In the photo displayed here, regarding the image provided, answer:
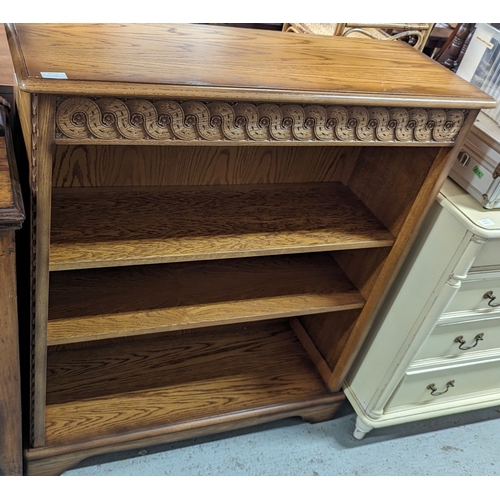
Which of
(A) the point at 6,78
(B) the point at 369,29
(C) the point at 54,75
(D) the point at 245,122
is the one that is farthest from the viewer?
(B) the point at 369,29

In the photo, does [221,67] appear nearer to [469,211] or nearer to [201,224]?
[201,224]

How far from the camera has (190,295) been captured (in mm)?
1252

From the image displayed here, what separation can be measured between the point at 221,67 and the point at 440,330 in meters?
0.89

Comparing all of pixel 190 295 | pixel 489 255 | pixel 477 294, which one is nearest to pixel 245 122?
pixel 190 295

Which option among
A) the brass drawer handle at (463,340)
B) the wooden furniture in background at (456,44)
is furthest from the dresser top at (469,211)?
the wooden furniture in background at (456,44)

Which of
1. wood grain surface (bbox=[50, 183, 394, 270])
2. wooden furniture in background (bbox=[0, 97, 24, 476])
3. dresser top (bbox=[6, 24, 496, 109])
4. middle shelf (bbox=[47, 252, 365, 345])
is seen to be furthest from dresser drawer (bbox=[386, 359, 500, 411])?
wooden furniture in background (bbox=[0, 97, 24, 476])

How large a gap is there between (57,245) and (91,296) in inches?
10.0

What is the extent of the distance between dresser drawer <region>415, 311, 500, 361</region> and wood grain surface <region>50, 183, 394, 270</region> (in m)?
0.32

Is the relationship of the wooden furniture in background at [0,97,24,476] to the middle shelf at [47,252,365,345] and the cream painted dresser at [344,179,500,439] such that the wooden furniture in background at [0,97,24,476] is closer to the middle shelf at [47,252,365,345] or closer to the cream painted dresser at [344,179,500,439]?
the middle shelf at [47,252,365,345]

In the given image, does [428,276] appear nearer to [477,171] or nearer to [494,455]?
[477,171]

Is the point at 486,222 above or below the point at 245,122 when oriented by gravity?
below

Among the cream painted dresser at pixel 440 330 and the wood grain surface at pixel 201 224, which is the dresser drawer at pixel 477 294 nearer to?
the cream painted dresser at pixel 440 330

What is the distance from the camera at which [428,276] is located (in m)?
1.21

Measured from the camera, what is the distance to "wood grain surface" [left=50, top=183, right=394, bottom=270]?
100cm
